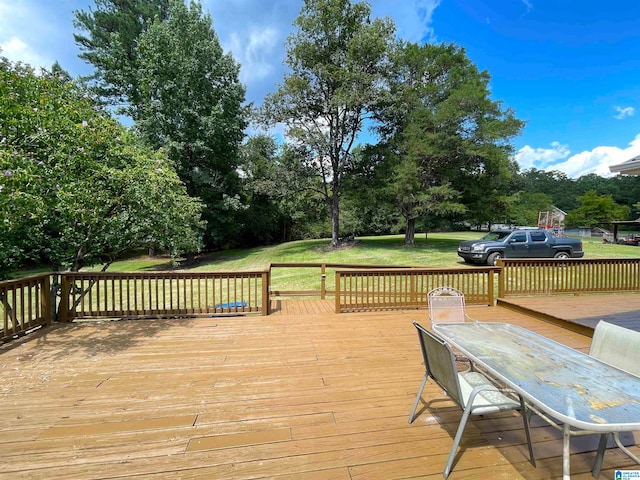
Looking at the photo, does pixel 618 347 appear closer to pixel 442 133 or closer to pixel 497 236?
pixel 497 236

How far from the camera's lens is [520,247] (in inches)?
388

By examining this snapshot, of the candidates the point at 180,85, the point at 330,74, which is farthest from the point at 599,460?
the point at 180,85

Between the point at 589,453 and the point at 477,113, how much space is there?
52.6 ft

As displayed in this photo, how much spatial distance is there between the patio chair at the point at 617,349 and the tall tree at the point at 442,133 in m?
12.2

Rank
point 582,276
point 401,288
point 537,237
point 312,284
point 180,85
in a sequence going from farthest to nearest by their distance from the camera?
point 180,85, point 537,237, point 312,284, point 582,276, point 401,288

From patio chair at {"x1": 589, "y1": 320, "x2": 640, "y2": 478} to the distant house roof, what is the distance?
3325 mm

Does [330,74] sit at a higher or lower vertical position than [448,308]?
higher

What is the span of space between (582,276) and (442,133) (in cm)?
1001

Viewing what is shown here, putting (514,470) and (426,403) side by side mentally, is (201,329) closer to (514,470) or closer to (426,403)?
(426,403)

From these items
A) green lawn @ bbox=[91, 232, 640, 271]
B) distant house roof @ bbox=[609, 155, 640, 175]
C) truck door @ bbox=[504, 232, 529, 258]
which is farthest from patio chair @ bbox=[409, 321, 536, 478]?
truck door @ bbox=[504, 232, 529, 258]

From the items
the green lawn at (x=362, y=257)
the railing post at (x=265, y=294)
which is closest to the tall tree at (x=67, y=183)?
the railing post at (x=265, y=294)

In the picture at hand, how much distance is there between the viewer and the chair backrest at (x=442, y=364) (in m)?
1.69

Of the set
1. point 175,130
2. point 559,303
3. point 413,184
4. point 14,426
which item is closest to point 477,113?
point 413,184

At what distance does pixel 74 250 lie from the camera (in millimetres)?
5195
